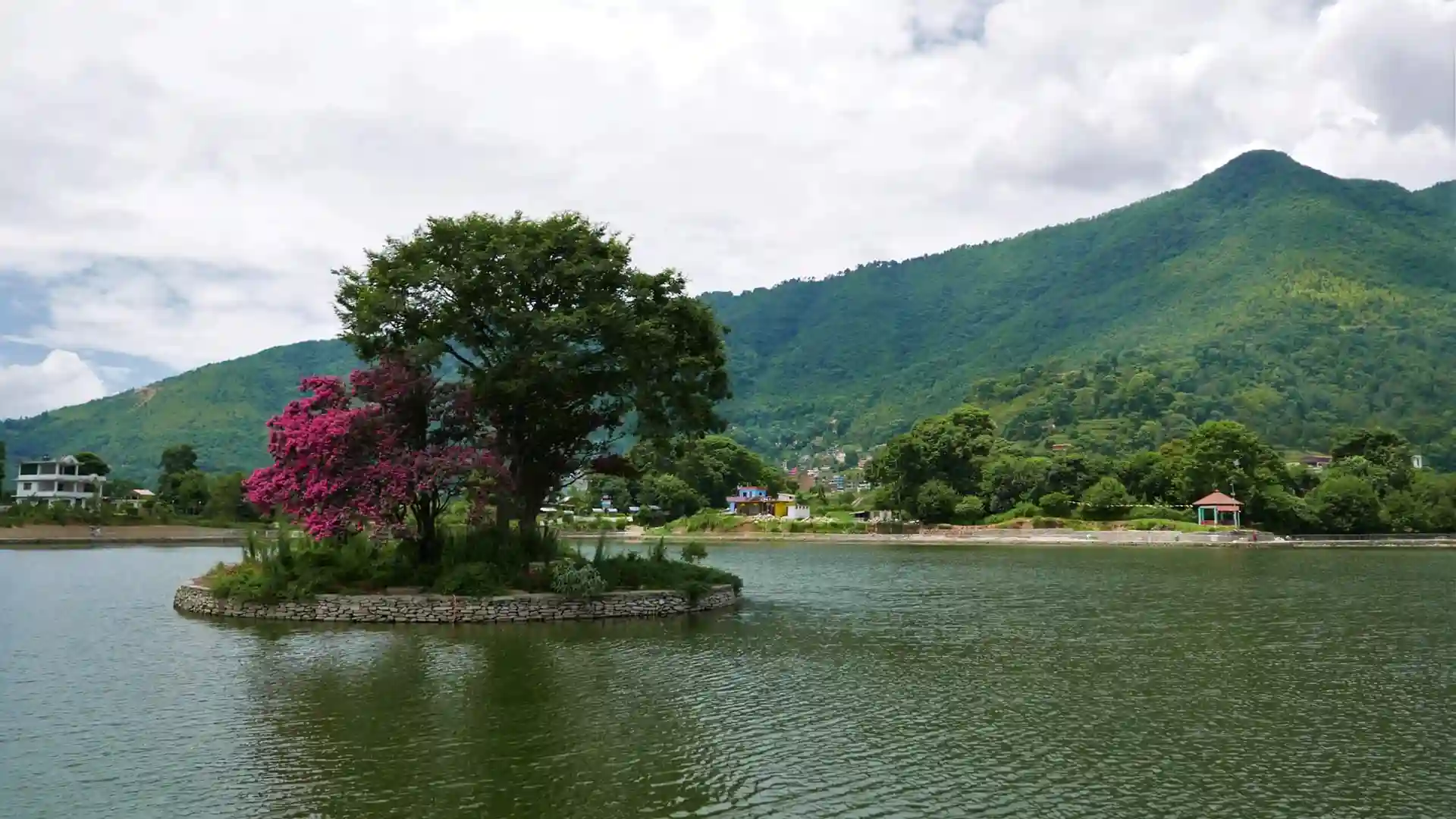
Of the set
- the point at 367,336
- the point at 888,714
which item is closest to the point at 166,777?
the point at 888,714

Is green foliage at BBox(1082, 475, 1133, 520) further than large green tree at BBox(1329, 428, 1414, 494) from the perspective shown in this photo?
No

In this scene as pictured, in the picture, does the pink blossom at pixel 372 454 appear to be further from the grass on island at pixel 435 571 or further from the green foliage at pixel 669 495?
the green foliage at pixel 669 495

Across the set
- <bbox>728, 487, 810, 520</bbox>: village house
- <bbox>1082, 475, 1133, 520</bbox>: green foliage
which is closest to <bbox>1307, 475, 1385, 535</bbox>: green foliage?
<bbox>1082, 475, 1133, 520</bbox>: green foliage

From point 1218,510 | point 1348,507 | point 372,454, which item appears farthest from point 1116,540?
point 372,454

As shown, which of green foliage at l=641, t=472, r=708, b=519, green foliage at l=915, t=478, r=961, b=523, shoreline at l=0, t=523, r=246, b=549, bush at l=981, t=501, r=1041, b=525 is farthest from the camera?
green foliage at l=641, t=472, r=708, b=519

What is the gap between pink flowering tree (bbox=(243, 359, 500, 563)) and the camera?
27.5 meters

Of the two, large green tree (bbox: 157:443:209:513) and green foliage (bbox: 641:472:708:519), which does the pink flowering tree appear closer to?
large green tree (bbox: 157:443:209:513)

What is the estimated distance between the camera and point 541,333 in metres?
28.2

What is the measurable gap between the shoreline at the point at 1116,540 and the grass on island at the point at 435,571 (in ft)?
156

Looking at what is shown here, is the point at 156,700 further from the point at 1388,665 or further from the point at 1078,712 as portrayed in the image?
the point at 1388,665

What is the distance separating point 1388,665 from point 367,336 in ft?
91.6

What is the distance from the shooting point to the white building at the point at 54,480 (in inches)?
5017

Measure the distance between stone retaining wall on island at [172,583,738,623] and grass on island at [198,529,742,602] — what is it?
0.98 feet

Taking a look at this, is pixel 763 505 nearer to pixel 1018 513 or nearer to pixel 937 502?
pixel 937 502
